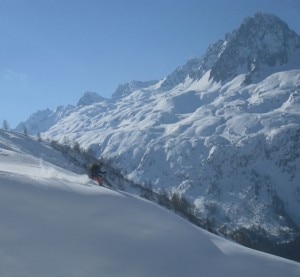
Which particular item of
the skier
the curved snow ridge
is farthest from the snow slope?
the skier

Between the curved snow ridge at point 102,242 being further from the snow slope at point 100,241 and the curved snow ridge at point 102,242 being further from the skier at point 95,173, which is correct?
the skier at point 95,173

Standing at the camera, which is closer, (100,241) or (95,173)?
(100,241)

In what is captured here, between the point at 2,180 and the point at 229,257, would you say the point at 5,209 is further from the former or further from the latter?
the point at 229,257

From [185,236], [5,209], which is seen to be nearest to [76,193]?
[5,209]

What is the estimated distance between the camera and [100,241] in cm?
1638

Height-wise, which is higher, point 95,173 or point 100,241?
point 95,173

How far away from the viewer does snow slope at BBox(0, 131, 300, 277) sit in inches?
579

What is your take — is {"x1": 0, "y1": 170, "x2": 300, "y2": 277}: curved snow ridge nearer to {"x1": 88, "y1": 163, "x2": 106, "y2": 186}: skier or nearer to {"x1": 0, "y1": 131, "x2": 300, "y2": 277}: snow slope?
{"x1": 0, "y1": 131, "x2": 300, "y2": 277}: snow slope

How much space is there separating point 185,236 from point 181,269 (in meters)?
2.40

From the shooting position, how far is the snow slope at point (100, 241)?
1472 centimetres

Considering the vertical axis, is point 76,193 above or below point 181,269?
above

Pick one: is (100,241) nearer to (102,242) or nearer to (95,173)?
(102,242)

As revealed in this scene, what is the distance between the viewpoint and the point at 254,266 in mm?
16547

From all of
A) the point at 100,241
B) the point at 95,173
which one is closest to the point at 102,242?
the point at 100,241
